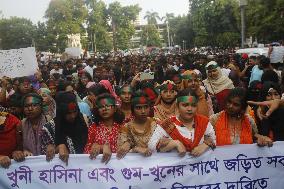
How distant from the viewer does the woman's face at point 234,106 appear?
411 cm

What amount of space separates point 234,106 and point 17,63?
3.77 metres

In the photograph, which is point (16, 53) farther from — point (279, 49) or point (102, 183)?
point (279, 49)

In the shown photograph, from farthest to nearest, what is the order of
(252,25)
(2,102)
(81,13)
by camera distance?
(81,13) < (252,25) < (2,102)

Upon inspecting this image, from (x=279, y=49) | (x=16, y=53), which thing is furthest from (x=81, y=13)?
(x=16, y=53)

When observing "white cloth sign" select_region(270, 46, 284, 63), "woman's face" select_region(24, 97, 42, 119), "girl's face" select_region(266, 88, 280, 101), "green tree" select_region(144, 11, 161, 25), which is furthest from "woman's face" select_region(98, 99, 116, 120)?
"green tree" select_region(144, 11, 161, 25)

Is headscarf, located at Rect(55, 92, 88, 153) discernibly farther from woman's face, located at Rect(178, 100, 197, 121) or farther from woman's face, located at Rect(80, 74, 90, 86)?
woman's face, located at Rect(80, 74, 90, 86)

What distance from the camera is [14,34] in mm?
73438

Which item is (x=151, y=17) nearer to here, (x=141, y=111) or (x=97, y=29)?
(x=97, y=29)

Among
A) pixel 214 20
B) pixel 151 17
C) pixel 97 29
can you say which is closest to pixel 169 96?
pixel 214 20

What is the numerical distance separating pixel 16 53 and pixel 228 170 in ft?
13.2

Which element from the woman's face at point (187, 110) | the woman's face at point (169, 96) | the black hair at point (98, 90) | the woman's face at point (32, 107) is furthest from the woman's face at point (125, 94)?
the woman's face at point (187, 110)

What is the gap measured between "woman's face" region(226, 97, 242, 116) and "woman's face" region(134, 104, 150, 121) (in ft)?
2.74

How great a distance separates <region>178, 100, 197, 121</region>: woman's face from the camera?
12.6ft

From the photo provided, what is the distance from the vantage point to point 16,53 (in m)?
6.48
